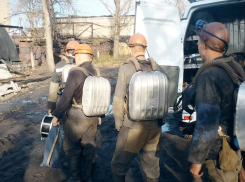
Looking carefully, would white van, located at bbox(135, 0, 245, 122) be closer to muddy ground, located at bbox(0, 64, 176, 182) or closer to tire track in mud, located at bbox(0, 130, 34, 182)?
muddy ground, located at bbox(0, 64, 176, 182)

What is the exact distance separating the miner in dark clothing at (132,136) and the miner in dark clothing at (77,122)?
2.32ft

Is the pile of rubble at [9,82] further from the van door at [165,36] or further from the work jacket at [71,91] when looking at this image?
the work jacket at [71,91]

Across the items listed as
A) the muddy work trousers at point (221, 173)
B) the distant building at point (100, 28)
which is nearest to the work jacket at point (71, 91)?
the muddy work trousers at point (221, 173)

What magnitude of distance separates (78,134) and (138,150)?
976mm

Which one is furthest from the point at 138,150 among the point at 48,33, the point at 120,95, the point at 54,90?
the point at 48,33

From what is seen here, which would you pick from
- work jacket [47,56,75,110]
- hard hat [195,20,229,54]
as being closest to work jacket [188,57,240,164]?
hard hat [195,20,229,54]

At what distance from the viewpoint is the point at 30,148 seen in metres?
4.69

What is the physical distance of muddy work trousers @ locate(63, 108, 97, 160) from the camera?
3316mm

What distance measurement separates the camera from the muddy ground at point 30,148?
3.67 m

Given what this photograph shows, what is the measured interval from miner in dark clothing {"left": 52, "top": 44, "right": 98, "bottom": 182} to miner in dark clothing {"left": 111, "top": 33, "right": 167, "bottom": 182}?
27.8 inches

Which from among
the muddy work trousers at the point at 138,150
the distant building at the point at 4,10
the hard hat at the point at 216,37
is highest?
the distant building at the point at 4,10

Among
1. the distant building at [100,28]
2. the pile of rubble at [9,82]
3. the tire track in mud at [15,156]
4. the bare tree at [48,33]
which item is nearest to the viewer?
the tire track in mud at [15,156]

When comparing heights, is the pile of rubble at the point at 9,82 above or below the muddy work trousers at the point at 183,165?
above

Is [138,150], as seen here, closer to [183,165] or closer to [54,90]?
[183,165]
